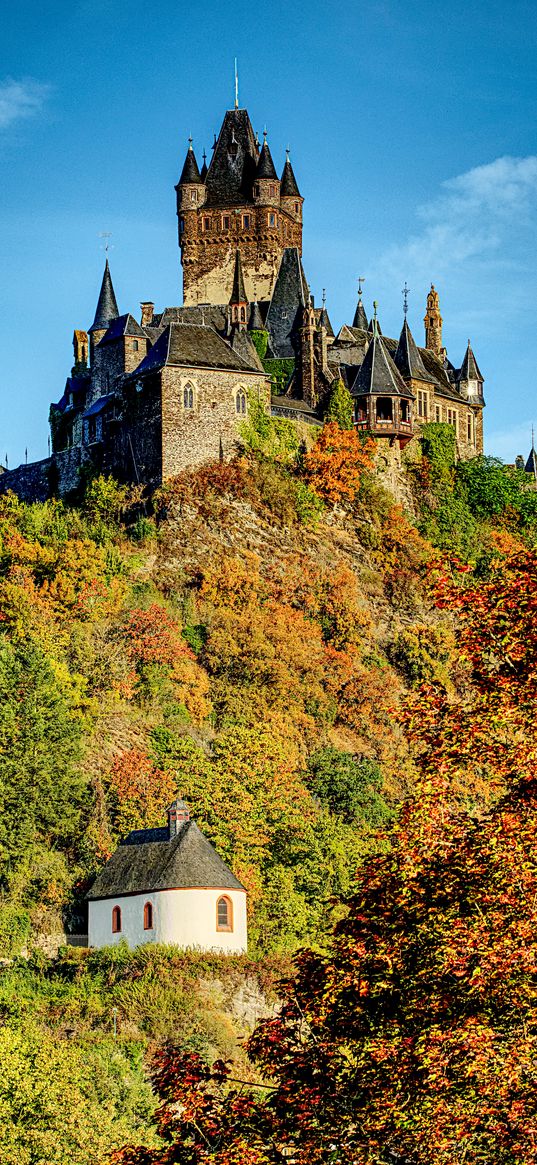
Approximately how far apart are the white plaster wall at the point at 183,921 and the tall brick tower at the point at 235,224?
3784 centimetres

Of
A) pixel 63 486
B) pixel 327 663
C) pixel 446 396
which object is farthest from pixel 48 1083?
pixel 446 396

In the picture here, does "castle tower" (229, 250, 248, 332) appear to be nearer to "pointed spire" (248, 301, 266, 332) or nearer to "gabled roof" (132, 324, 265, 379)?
"pointed spire" (248, 301, 266, 332)

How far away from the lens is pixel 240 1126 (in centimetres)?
1920

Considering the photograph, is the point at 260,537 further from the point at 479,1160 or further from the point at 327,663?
the point at 479,1160

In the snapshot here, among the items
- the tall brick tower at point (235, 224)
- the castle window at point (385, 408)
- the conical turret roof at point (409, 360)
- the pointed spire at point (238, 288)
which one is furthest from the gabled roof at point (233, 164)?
the castle window at point (385, 408)

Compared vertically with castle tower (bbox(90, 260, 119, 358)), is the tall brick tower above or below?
above

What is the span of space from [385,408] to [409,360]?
209 inches

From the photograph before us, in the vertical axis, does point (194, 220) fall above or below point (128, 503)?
above

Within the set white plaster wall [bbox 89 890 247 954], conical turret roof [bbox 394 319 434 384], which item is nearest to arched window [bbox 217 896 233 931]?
white plaster wall [bbox 89 890 247 954]

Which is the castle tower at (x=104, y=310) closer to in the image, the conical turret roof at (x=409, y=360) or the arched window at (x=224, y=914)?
the conical turret roof at (x=409, y=360)

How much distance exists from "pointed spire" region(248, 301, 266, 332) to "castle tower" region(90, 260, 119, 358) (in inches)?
234

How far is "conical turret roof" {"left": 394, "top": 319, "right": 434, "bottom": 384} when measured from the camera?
272 feet

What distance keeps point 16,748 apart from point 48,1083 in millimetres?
18511

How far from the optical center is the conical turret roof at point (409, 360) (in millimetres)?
83000
